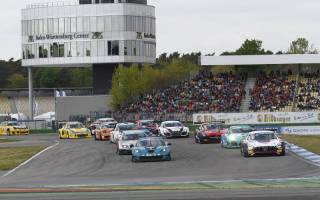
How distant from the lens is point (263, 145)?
35531mm

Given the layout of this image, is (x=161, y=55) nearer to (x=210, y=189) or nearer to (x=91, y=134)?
(x=91, y=134)

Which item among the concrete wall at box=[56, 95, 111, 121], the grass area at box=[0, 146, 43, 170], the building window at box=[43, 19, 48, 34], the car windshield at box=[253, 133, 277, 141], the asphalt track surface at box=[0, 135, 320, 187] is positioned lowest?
the grass area at box=[0, 146, 43, 170]

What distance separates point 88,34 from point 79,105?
29.6 feet

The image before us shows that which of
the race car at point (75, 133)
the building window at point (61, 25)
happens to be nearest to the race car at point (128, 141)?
the race car at point (75, 133)

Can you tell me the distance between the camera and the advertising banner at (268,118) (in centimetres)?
6700

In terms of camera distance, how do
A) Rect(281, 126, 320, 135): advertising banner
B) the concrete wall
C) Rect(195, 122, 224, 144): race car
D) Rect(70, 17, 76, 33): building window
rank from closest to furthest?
Rect(195, 122, 224, 144): race car, Rect(281, 126, 320, 135): advertising banner, the concrete wall, Rect(70, 17, 76, 33): building window

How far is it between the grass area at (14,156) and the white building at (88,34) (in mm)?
49895

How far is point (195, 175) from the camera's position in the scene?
2839 cm

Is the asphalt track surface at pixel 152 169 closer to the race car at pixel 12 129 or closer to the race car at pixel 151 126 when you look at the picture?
the race car at pixel 151 126

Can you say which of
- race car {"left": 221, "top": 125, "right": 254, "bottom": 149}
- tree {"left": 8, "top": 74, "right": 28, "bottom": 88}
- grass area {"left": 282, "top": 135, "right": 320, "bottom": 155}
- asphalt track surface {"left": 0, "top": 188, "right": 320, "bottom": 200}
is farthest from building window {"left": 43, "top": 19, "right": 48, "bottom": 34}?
asphalt track surface {"left": 0, "top": 188, "right": 320, "bottom": 200}

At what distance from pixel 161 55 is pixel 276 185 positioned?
171m

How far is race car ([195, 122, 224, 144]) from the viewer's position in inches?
1900

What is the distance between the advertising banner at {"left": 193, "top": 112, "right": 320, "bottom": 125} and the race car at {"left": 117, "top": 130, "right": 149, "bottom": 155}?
27932 millimetres

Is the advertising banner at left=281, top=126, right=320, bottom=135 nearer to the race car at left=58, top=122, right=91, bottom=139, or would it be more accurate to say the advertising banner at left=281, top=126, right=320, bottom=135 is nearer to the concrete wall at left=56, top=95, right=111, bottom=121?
the race car at left=58, top=122, right=91, bottom=139
